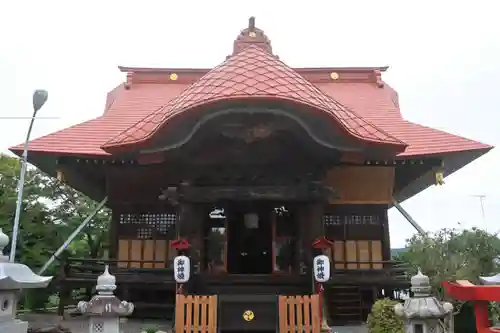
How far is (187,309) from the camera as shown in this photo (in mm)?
8328

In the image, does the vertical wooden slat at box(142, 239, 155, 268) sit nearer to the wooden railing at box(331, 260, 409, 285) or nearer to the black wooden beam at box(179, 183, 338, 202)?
the black wooden beam at box(179, 183, 338, 202)

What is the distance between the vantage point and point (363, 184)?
12.1m

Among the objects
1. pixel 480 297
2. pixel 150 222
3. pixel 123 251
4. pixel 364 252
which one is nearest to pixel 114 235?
pixel 123 251

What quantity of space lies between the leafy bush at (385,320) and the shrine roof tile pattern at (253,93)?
3322mm

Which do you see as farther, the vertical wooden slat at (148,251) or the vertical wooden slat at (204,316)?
the vertical wooden slat at (148,251)

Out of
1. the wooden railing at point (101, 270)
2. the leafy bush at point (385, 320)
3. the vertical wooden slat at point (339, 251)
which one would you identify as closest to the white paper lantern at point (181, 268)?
the wooden railing at point (101, 270)

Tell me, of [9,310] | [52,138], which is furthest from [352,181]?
[9,310]

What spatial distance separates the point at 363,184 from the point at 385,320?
4.49 metres

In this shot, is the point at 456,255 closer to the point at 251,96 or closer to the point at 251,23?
the point at 251,96

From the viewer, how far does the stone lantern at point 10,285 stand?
4805 millimetres

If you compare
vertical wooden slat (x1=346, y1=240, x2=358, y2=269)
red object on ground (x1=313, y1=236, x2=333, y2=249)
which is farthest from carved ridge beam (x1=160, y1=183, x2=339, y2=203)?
vertical wooden slat (x1=346, y1=240, x2=358, y2=269)

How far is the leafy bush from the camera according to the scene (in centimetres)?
809

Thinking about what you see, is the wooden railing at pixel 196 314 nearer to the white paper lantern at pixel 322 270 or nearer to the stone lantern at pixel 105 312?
the stone lantern at pixel 105 312

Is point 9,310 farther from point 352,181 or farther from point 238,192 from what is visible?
point 352,181
